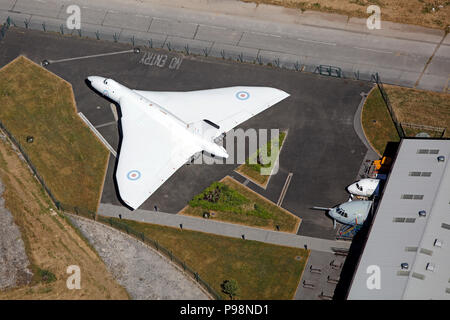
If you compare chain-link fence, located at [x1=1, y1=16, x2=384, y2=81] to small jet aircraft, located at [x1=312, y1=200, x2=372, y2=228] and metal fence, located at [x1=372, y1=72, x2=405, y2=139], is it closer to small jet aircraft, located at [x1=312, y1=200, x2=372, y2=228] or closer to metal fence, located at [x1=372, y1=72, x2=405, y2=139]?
metal fence, located at [x1=372, y1=72, x2=405, y2=139]

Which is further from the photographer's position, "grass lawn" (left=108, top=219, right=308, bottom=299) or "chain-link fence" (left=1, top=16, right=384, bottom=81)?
"chain-link fence" (left=1, top=16, right=384, bottom=81)

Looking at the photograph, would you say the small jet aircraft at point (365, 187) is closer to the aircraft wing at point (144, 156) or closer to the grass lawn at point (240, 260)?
the grass lawn at point (240, 260)

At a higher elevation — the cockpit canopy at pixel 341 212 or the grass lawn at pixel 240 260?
the cockpit canopy at pixel 341 212

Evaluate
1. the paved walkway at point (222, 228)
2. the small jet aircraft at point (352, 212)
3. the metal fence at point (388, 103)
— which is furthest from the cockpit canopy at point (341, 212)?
the metal fence at point (388, 103)

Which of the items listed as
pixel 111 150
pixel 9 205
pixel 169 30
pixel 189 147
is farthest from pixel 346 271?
pixel 169 30

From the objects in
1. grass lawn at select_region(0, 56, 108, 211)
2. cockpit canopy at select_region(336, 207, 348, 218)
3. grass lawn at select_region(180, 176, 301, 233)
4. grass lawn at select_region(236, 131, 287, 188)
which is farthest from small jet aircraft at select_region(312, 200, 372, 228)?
grass lawn at select_region(0, 56, 108, 211)

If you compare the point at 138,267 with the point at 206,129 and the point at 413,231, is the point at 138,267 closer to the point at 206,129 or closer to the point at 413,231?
the point at 206,129
